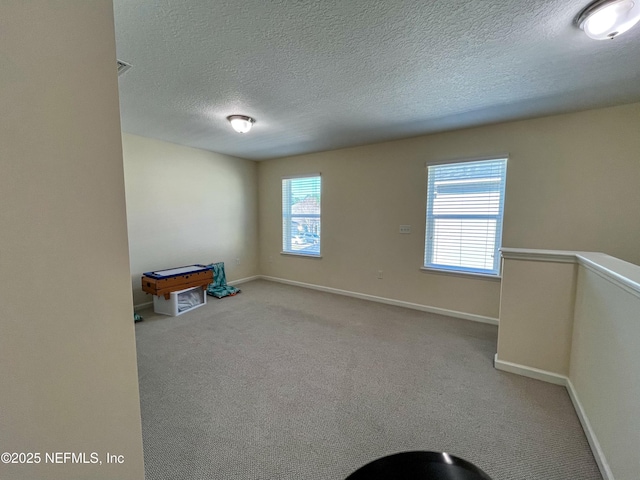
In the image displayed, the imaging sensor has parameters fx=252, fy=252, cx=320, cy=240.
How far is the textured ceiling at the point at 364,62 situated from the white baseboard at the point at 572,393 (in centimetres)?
239

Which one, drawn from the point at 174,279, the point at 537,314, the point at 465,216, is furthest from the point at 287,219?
the point at 537,314

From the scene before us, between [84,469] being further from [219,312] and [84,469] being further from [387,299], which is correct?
[387,299]

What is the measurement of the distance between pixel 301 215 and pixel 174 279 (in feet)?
7.89

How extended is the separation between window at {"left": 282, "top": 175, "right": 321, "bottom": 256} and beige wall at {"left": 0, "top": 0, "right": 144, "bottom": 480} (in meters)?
3.89

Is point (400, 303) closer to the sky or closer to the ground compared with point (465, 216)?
closer to the ground

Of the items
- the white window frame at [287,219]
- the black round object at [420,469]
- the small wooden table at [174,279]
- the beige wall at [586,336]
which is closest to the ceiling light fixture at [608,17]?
the beige wall at [586,336]

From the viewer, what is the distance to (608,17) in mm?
1341

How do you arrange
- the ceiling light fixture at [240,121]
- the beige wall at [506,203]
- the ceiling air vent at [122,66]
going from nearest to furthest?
the ceiling air vent at [122,66] → the beige wall at [506,203] → the ceiling light fixture at [240,121]

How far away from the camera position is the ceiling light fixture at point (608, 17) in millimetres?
1286

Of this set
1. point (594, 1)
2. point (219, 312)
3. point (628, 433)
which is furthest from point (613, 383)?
point (219, 312)

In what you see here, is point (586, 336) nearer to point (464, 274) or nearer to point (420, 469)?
point (464, 274)

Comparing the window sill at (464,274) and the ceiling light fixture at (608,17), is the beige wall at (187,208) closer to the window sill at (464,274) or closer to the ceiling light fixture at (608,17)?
the window sill at (464,274)

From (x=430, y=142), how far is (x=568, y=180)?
1552 millimetres

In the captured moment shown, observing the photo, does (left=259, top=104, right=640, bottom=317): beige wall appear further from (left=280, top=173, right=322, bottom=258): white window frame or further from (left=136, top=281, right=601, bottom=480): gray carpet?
(left=136, top=281, right=601, bottom=480): gray carpet
